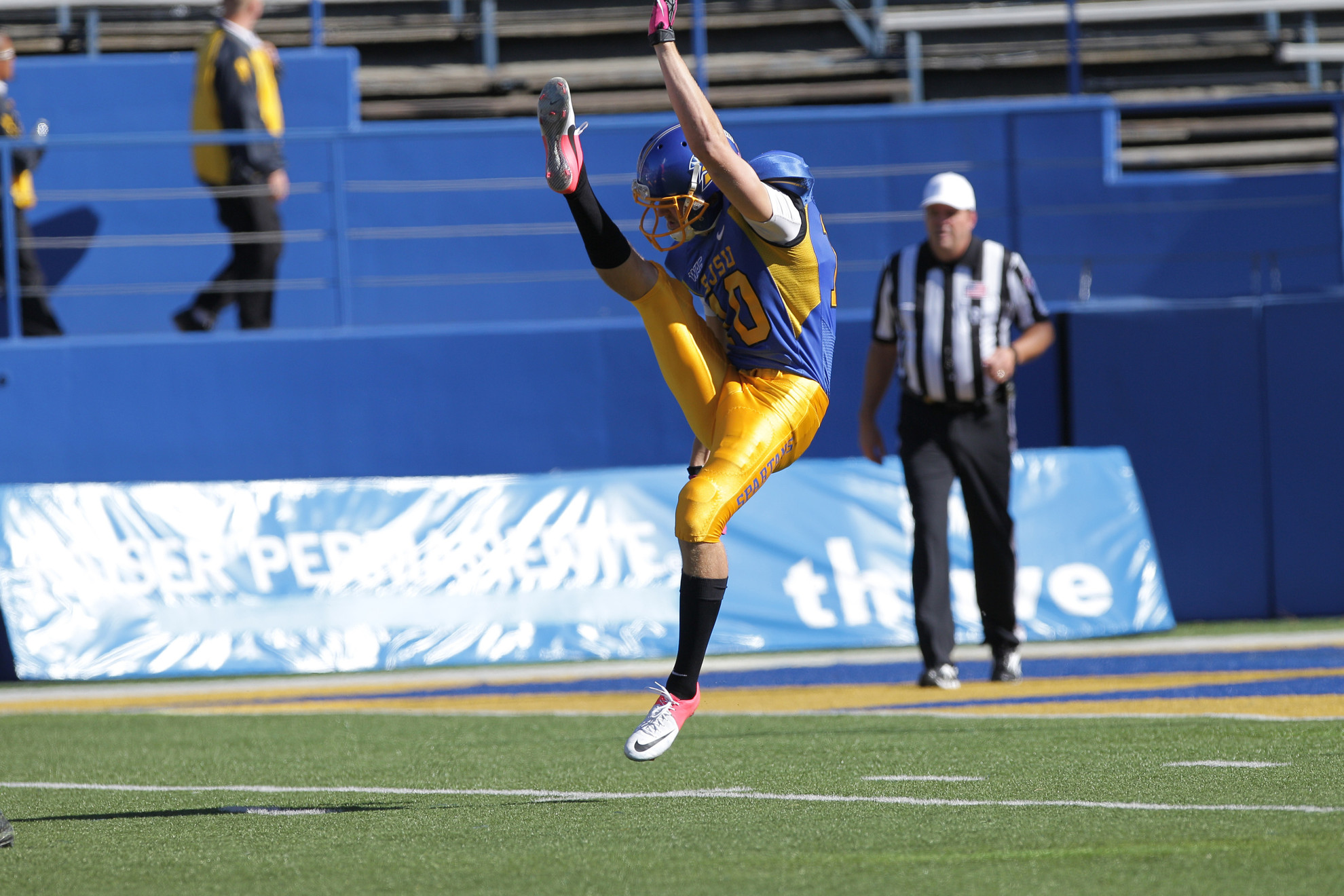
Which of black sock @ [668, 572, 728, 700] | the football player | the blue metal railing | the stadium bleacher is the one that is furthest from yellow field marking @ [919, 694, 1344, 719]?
the stadium bleacher

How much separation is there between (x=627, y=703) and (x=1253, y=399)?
4790mm

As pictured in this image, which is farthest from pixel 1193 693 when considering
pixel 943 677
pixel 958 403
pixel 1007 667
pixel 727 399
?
pixel 727 399

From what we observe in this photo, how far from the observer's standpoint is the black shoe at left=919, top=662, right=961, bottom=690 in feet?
23.8

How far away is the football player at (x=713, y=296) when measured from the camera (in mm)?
4715

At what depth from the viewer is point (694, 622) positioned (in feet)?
15.6

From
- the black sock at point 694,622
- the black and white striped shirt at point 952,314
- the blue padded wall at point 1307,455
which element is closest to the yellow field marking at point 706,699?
the black and white striped shirt at point 952,314

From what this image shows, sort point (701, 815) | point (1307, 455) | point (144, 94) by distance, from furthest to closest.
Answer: point (144, 94)
point (1307, 455)
point (701, 815)

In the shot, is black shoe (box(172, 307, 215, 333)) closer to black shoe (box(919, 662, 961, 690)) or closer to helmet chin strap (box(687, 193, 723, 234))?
black shoe (box(919, 662, 961, 690))

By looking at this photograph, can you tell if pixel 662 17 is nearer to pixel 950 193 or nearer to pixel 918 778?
pixel 918 778

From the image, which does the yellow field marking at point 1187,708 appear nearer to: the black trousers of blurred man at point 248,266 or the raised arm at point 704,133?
the raised arm at point 704,133

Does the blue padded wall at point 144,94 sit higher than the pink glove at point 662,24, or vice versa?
the blue padded wall at point 144,94

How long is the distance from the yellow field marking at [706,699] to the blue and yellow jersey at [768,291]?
6.31ft

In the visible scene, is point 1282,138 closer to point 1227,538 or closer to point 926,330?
point 1227,538

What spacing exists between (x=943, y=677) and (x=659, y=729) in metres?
2.95
